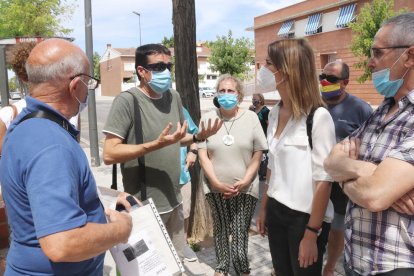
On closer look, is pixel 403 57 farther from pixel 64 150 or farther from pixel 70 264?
pixel 70 264

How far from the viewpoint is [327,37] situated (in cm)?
3002

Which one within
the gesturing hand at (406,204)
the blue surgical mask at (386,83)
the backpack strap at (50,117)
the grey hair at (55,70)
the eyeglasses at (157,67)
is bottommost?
the gesturing hand at (406,204)

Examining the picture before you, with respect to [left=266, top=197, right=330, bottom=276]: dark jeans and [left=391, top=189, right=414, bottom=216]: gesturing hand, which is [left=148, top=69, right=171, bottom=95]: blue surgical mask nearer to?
[left=266, top=197, right=330, bottom=276]: dark jeans

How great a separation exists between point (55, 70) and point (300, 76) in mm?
1399

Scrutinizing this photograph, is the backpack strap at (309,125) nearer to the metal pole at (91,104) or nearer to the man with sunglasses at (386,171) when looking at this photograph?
the man with sunglasses at (386,171)

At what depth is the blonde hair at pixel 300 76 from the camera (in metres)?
2.28

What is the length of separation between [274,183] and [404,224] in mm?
977

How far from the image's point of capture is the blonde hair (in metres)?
2.28

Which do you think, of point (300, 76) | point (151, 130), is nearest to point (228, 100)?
point (151, 130)

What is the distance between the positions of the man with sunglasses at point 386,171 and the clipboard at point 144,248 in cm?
91

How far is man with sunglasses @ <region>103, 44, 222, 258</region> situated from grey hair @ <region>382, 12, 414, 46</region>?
136 centimetres

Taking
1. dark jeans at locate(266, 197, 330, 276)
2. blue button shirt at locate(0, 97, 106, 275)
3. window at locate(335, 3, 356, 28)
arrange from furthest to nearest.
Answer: window at locate(335, 3, 356, 28) → dark jeans at locate(266, 197, 330, 276) → blue button shirt at locate(0, 97, 106, 275)

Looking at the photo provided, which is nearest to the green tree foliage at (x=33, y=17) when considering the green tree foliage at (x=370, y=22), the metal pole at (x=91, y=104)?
the metal pole at (x=91, y=104)

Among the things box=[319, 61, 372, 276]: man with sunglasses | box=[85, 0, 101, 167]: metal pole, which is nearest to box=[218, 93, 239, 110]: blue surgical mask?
box=[319, 61, 372, 276]: man with sunglasses
